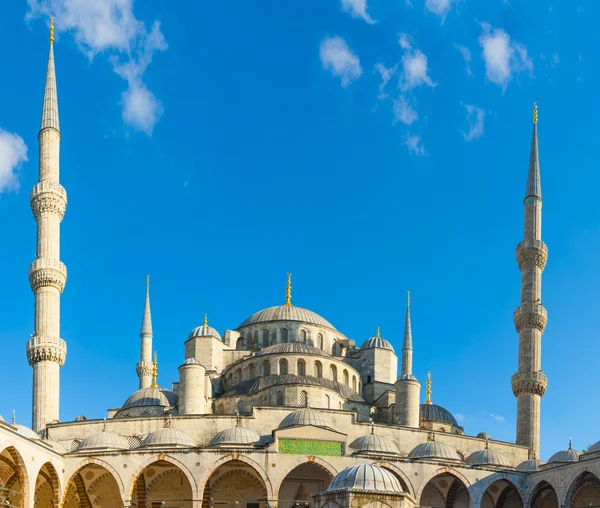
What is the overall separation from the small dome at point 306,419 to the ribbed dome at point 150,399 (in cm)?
792

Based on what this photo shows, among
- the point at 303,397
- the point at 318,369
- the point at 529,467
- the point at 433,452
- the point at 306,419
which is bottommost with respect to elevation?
the point at 529,467

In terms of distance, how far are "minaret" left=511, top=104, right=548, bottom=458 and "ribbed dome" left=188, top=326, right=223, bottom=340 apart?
12619mm

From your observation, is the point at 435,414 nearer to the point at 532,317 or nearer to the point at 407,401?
the point at 407,401

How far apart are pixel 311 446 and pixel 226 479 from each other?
379 centimetres

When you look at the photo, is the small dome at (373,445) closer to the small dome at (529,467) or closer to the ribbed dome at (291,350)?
the small dome at (529,467)

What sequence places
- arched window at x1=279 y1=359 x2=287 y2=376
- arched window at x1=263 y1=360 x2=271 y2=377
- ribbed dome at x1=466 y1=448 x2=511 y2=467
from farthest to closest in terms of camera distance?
arched window at x1=263 y1=360 x2=271 y2=377
arched window at x1=279 y1=359 x2=287 y2=376
ribbed dome at x1=466 y1=448 x2=511 y2=467

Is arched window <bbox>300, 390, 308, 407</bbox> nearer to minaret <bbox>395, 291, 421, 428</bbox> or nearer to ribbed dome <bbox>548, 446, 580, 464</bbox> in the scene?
minaret <bbox>395, 291, 421, 428</bbox>

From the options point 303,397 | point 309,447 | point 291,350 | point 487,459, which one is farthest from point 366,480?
point 291,350

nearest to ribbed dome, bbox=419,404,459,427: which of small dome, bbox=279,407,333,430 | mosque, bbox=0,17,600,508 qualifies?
mosque, bbox=0,17,600,508

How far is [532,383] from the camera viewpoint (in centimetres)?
3597

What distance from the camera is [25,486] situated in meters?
25.9

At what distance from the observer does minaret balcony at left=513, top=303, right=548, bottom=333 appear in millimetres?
37125

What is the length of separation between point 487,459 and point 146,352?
20.7m

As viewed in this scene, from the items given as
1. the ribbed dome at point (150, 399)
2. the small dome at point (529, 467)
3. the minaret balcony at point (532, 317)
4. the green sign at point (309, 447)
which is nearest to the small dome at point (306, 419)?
the green sign at point (309, 447)
